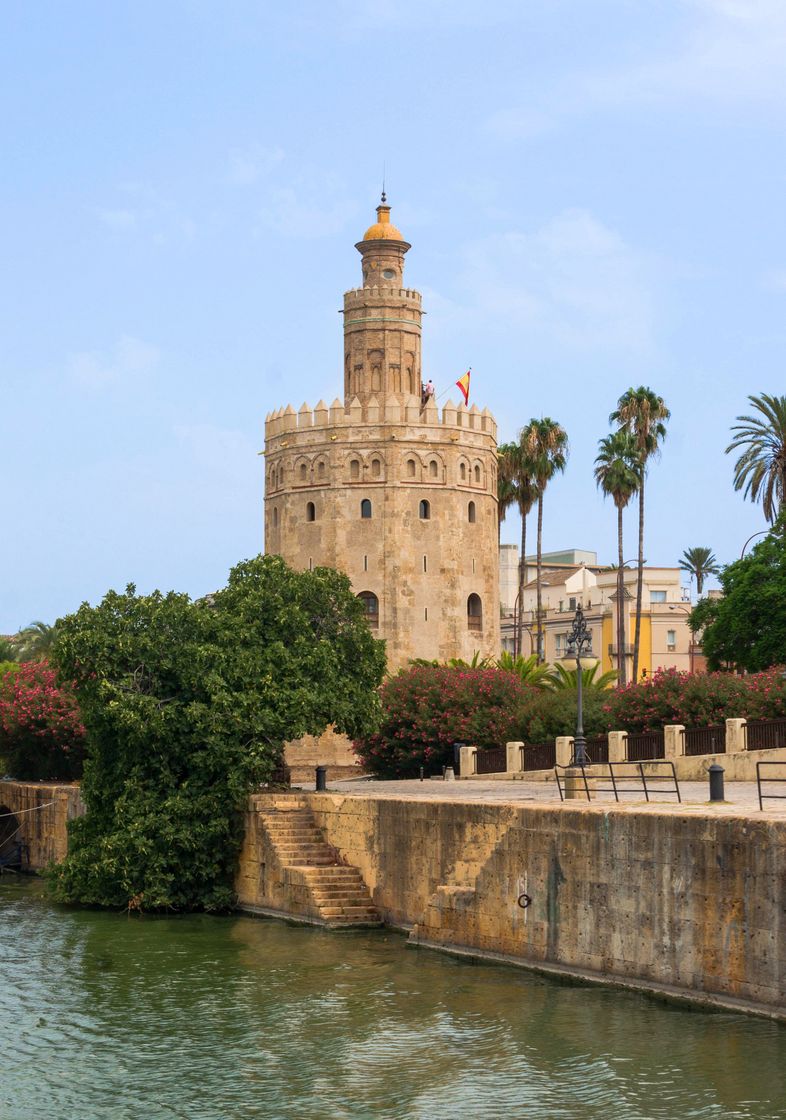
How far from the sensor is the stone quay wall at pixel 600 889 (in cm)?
1878

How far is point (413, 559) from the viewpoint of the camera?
59250mm

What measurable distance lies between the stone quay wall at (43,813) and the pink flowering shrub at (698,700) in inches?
538

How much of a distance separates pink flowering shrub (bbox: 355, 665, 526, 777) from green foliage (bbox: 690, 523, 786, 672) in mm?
9351

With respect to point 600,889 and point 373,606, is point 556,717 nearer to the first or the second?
point 600,889

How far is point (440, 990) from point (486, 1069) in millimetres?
4025

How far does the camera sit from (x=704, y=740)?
33688 millimetres

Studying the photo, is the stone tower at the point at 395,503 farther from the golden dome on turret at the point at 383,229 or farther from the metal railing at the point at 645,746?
the metal railing at the point at 645,746

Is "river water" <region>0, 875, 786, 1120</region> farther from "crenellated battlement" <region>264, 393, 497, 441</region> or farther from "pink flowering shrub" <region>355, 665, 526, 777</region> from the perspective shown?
"crenellated battlement" <region>264, 393, 497, 441</region>

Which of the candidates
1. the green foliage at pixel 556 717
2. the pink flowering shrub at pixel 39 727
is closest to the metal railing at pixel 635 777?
the green foliage at pixel 556 717

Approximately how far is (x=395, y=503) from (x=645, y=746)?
25343 mm

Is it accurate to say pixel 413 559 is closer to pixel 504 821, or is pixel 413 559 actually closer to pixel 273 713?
pixel 273 713

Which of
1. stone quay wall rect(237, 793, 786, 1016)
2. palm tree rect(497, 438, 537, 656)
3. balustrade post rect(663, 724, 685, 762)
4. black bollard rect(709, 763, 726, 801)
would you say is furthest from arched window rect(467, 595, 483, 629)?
black bollard rect(709, 763, 726, 801)

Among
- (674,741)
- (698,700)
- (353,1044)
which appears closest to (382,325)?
(698,700)

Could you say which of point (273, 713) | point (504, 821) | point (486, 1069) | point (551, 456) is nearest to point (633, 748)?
point (273, 713)
